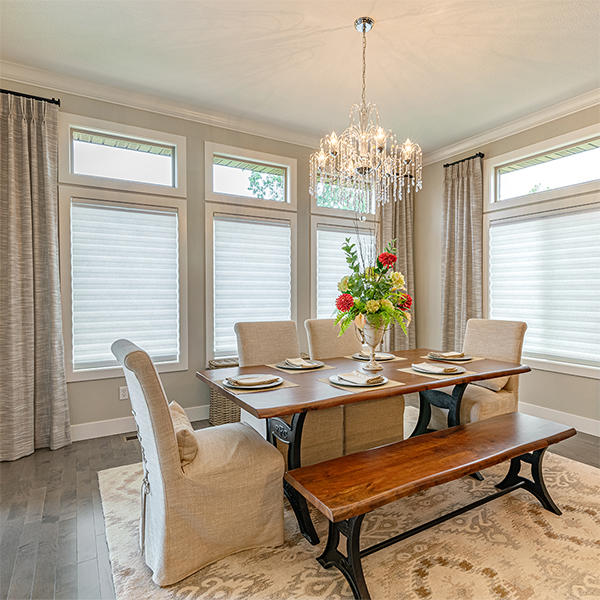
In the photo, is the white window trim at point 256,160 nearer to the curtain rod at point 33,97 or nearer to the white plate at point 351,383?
the curtain rod at point 33,97

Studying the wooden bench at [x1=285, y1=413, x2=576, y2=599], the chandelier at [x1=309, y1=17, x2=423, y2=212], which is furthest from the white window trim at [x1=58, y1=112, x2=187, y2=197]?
the wooden bench at [x1=285, y1=413, x2=576, y2=599]

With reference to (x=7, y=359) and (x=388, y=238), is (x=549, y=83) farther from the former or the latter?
(x=7, y=359)

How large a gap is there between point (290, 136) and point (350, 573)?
13.3 ft

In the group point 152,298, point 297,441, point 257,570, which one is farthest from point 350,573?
point 152,298

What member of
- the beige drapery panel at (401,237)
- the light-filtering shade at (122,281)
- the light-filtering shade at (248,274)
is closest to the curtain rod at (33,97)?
the light-filtering shade at (122,281)

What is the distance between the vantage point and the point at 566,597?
1624 millimetres

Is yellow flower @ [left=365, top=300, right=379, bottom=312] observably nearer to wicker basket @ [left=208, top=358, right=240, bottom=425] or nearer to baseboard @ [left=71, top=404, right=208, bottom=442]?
wicker basket @ [left=208, top=358, right=240, bottom=425]

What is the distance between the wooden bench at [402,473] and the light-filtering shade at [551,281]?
1.68 m

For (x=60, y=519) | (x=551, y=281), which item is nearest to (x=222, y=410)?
(x=60, y=519)

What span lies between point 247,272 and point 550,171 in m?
3.22

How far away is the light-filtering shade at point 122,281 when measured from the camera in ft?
11.1

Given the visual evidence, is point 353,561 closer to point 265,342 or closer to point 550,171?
point 265,342

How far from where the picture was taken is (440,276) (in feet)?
16.3

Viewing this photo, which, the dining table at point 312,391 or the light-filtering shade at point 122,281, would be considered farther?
the light-filtering shade at point 122,281
